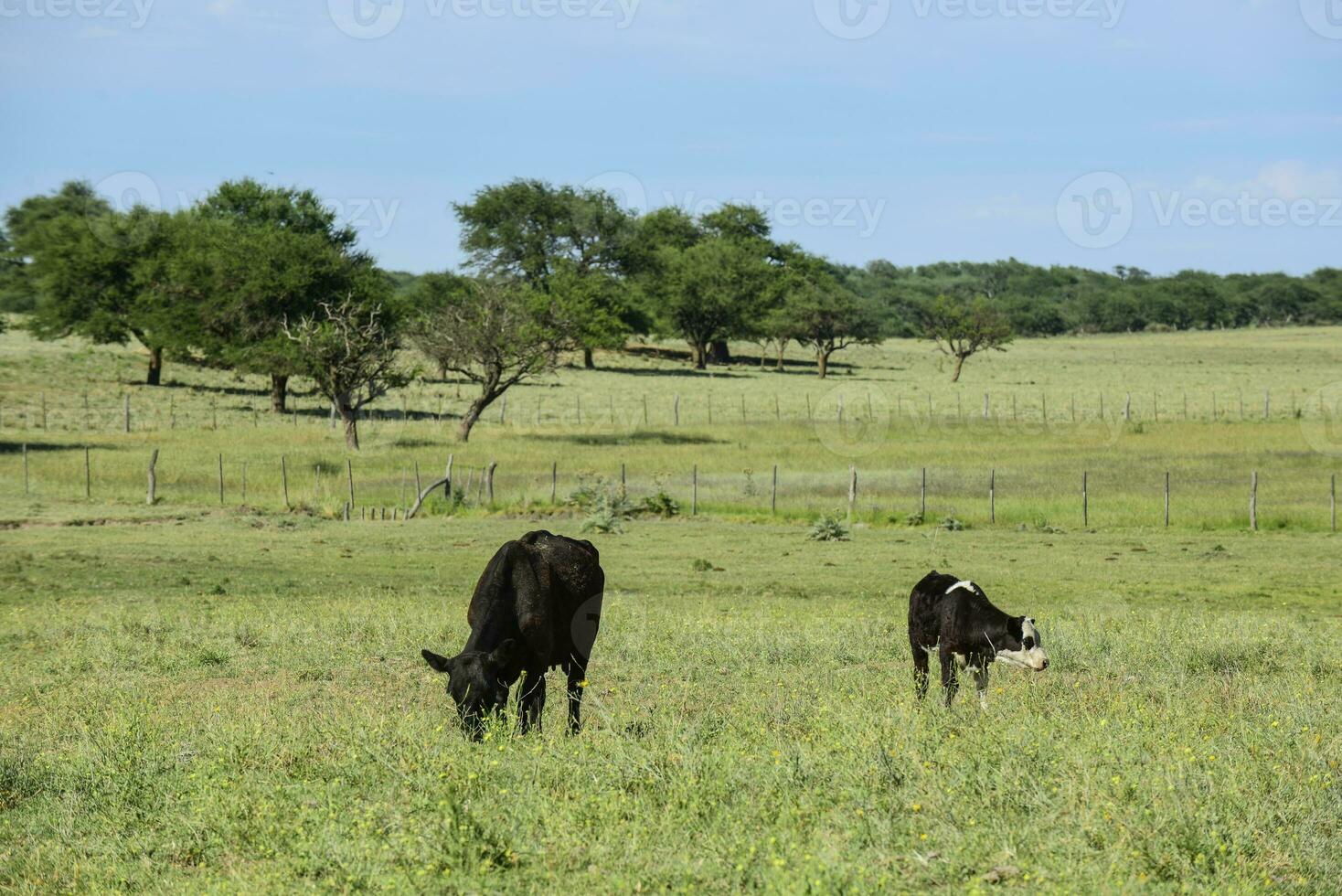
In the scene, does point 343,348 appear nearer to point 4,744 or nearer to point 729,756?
point 4,744

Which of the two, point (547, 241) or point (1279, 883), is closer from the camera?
point (1279, 883)

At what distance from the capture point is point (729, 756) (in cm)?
950

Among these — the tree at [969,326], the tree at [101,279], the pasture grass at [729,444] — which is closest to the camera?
the pasture grass at [729,444]

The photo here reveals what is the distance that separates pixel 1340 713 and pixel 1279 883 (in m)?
4.75

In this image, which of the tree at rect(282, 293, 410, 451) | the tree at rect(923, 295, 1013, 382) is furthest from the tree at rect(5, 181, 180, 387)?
the tree at rect(923, 295, 1013, 382)

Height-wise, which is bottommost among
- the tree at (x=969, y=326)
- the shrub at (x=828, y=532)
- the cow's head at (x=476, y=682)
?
the shrub at (x=828, y=532)

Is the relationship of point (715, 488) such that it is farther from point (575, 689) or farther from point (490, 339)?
point (575, 689)

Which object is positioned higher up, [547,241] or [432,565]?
[547,241]

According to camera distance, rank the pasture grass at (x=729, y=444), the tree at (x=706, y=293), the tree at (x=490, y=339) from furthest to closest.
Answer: the tree at (x=706, y=293)
the tree at (x=490, y=339)
the pasture grass at (x=729, y=444)

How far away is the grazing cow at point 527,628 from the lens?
1060 centimetres

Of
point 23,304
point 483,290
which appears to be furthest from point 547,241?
point 483,290

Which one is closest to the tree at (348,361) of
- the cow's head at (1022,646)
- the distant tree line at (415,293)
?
the distant tree line at (415,293)

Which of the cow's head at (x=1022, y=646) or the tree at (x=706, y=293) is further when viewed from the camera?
the tree at (x=706, y=293)

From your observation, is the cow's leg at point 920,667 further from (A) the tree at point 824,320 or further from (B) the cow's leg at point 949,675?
(A) the tree at point 824,320
